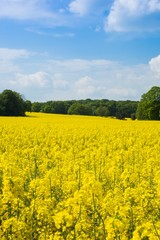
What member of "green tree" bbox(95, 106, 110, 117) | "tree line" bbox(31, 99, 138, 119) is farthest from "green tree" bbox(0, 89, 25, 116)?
"green tree" bbox(95, 106, 110, 117)

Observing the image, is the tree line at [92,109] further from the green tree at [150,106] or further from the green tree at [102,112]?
the green tree at [150,106]

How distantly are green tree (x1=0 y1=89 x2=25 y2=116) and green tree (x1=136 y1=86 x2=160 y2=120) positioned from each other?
61.7 ft

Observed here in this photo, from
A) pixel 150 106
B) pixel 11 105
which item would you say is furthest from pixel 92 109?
pixel 11 105

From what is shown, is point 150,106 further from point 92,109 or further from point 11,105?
point 92,109

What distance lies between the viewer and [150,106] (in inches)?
2419

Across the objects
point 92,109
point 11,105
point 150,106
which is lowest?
point 92,109

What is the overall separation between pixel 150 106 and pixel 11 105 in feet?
71.6

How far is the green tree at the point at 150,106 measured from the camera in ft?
197

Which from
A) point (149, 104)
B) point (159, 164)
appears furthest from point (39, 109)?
point (159, 164)

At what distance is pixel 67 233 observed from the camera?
4.58m

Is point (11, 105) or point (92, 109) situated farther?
point (92, 109)

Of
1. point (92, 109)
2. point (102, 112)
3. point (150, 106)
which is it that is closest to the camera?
point (150, 106)

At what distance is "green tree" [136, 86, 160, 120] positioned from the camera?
60.0 m

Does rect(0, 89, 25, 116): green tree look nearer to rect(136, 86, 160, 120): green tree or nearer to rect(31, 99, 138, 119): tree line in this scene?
rect(31, 99, 138, 119): tree line
